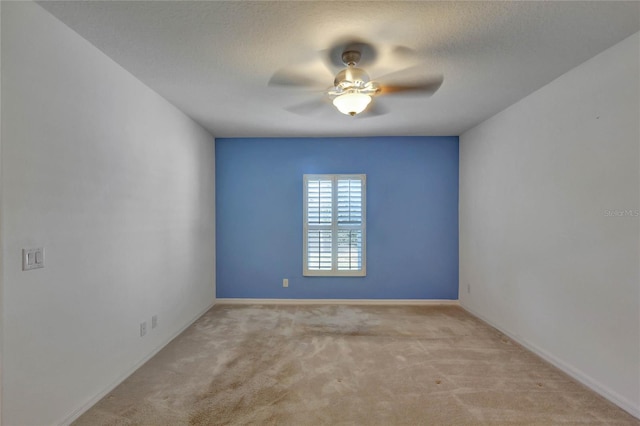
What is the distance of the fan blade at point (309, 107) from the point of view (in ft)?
9.94

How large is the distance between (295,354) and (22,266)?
2116 millimetres

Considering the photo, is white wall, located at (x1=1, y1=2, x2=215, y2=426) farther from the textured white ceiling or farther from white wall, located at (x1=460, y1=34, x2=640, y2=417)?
white wall, located at (x1=460, y1=34, x2=640, y2=417)

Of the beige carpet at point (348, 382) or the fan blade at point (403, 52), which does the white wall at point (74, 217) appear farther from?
the fan blade at point (403, 52)

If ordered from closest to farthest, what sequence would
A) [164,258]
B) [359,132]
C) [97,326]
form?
[97,326] → [164,258] → [359,132]

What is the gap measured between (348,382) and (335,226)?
7.86ft

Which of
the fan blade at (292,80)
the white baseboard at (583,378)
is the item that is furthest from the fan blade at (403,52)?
the white baseboard at (583,378)

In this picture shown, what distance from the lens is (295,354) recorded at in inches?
111

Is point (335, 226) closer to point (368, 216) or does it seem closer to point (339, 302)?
point (368, 216)

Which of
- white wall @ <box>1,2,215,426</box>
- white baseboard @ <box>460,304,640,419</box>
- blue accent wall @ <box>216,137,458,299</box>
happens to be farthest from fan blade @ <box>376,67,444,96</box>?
white baseboard @ <box>460,304,640,419</box>

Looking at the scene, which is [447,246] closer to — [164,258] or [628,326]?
[628,326]

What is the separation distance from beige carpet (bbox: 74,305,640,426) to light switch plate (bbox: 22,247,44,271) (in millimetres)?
1080

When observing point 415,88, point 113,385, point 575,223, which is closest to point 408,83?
point 415,88

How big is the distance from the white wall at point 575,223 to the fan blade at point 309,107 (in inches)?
80.0

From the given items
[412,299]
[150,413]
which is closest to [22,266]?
[150,413]
